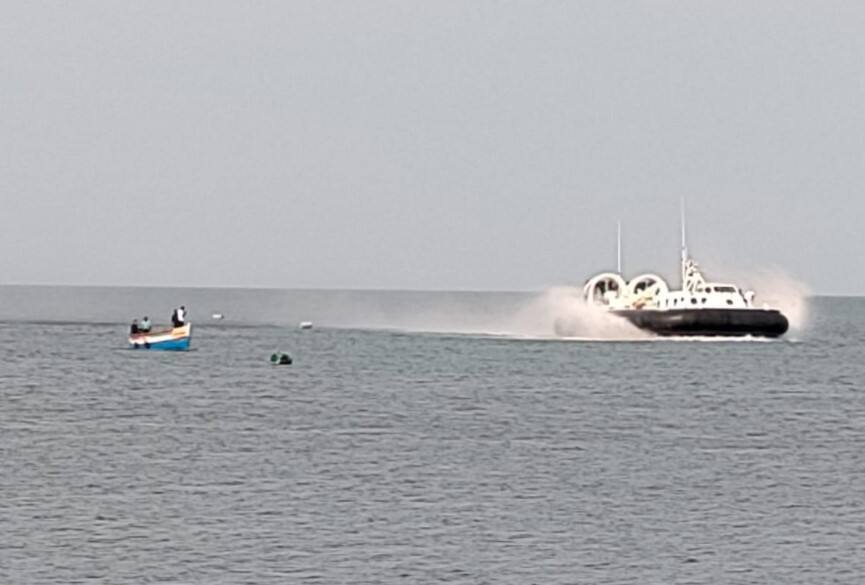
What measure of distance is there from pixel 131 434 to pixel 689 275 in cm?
7598

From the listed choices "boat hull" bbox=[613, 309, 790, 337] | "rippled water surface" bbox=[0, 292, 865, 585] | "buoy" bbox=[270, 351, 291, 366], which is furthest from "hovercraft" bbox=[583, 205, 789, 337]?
"buoy" bbox=[270, 351, 291, 366]

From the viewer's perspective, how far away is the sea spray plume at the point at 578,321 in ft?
463

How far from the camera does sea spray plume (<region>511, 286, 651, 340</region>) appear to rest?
141125mm

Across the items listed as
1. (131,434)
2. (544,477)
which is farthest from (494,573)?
(131,434)

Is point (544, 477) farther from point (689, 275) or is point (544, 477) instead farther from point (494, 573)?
point (689, 275)

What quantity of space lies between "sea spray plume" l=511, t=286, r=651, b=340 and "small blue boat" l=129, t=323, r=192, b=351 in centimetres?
3362

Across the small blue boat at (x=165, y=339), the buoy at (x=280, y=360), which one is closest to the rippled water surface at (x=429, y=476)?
the buoy at (x=280, y=360)

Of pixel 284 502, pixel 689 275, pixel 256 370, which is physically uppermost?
pixel 689 275

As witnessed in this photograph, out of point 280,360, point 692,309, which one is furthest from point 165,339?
point 692,309

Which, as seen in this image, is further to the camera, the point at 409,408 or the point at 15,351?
the point at 15,351

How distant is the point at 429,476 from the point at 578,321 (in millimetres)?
96528

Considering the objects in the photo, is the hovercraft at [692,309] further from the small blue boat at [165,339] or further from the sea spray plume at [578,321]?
the small blue boat at [165,339]

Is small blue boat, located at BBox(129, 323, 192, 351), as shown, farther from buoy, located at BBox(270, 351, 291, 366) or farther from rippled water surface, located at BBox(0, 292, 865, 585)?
rippled water surface, located at BBox(0, 292, 865, 585)

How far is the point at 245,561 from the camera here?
39.6m
